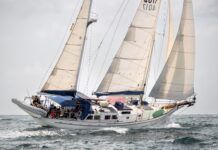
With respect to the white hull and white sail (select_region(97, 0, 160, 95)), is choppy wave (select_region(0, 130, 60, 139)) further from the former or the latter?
white sail (select_region(97, 0, 160, 95))

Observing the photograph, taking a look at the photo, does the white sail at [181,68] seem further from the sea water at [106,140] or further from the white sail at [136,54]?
the sea water at [106,140]

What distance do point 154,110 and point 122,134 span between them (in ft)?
27.8

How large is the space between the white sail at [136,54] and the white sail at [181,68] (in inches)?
92.7

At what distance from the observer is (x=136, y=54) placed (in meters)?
54.2

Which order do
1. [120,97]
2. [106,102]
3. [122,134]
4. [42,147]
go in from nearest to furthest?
[42,147]
[122,134]
[106,102]
[120,97]

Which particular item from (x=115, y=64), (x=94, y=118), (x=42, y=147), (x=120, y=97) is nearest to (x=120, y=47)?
(x=115, y=64)

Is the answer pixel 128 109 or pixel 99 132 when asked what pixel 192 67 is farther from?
pixel 99 132

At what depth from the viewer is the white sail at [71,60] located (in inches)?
1982

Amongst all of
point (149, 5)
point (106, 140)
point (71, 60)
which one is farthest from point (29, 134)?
point (149, 5)

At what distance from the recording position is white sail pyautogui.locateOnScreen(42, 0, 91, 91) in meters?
50.3

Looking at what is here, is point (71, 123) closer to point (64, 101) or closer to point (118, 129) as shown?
point (64, 101)

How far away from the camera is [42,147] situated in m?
36.6

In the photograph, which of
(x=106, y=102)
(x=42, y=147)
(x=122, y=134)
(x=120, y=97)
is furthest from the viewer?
(x=120, y=97)

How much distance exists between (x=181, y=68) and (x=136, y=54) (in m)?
5.21
